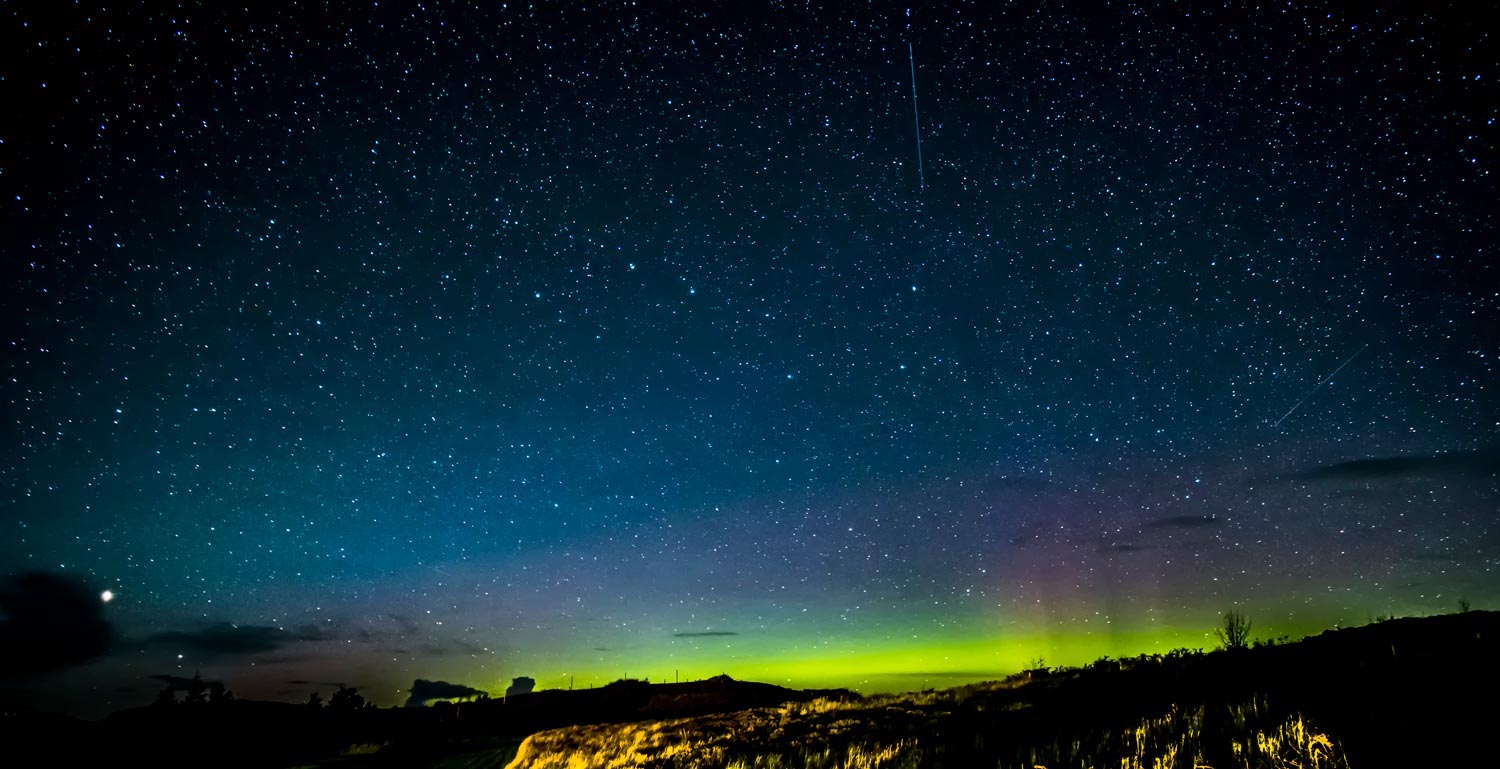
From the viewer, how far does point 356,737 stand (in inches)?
1779

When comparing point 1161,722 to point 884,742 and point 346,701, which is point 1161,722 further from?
point 346,701

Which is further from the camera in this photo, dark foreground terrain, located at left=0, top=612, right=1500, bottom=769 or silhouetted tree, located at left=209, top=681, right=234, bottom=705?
silhouetted tree, located at left=209, top=681, right=234, bottom=705

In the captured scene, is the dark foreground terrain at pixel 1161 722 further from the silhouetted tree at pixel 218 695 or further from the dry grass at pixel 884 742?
the silhouetted tree at pixel 218 695

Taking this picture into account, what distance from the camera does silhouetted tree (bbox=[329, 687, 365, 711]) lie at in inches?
2530

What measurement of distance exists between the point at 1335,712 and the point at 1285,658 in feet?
23.7

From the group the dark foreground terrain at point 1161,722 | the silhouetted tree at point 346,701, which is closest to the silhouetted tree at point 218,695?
the silhouetted tree at point 346,701

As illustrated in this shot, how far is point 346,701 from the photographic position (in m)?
68.0

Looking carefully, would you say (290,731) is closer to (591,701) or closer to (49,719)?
(591,701)

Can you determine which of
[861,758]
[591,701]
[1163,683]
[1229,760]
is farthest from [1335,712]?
[591,701]

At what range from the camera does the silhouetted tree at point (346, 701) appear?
6425cm

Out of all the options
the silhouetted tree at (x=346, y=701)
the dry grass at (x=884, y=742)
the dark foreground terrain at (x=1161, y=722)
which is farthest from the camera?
the silhouetted tree at (x=346, y=701)

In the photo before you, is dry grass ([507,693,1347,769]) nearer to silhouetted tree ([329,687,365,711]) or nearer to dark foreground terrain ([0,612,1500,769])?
dark foreground terrain ([0,612,1500,769])

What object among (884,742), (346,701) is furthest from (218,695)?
Answer: (884,742)

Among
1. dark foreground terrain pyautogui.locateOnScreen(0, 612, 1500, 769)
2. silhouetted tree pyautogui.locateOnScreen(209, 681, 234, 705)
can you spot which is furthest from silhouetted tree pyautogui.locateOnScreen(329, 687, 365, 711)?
dark foreground terrain pyautogui.locateOnScreen(0, 612, 1500, 769)
